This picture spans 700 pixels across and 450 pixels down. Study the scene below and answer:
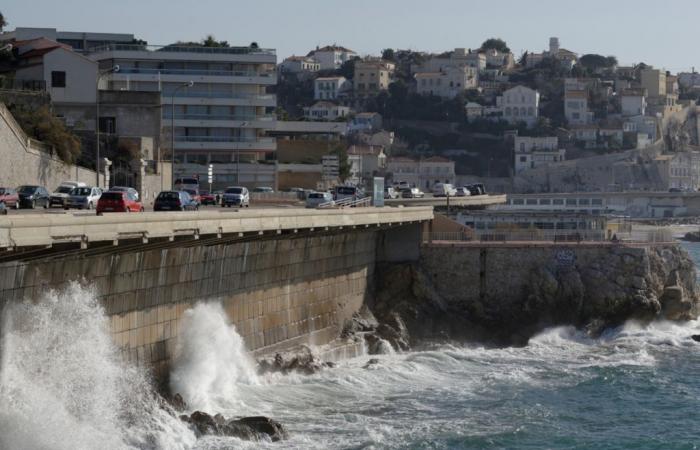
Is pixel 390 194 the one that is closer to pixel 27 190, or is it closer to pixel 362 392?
pixel 27 190

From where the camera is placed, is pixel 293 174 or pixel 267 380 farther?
pixel 293 174

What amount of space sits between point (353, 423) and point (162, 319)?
5.34m

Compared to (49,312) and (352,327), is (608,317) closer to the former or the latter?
(352,327)

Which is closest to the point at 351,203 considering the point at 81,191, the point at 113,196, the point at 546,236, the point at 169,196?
the point at 546,236

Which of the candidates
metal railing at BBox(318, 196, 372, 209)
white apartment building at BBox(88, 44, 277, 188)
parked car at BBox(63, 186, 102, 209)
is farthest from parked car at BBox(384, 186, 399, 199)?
parked car at BBox(63, 186, 102, 209)

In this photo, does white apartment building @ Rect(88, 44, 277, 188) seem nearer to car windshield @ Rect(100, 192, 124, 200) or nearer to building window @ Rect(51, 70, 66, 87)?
building window @ Rect(51, 70, 66, 87)

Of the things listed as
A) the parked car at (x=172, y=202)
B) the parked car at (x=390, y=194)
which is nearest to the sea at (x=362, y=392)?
the parked car at (x=172, y=202)

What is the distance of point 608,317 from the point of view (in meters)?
56.3

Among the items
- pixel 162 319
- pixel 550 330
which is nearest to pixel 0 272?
pixel 162 319

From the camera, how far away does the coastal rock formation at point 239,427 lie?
34.8m

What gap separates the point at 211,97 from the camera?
10056 centimetres

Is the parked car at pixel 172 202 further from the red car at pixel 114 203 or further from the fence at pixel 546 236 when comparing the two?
the fence at pixel 546 236

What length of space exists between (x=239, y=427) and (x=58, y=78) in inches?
1707

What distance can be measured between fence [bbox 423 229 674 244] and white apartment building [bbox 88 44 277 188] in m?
40.8
